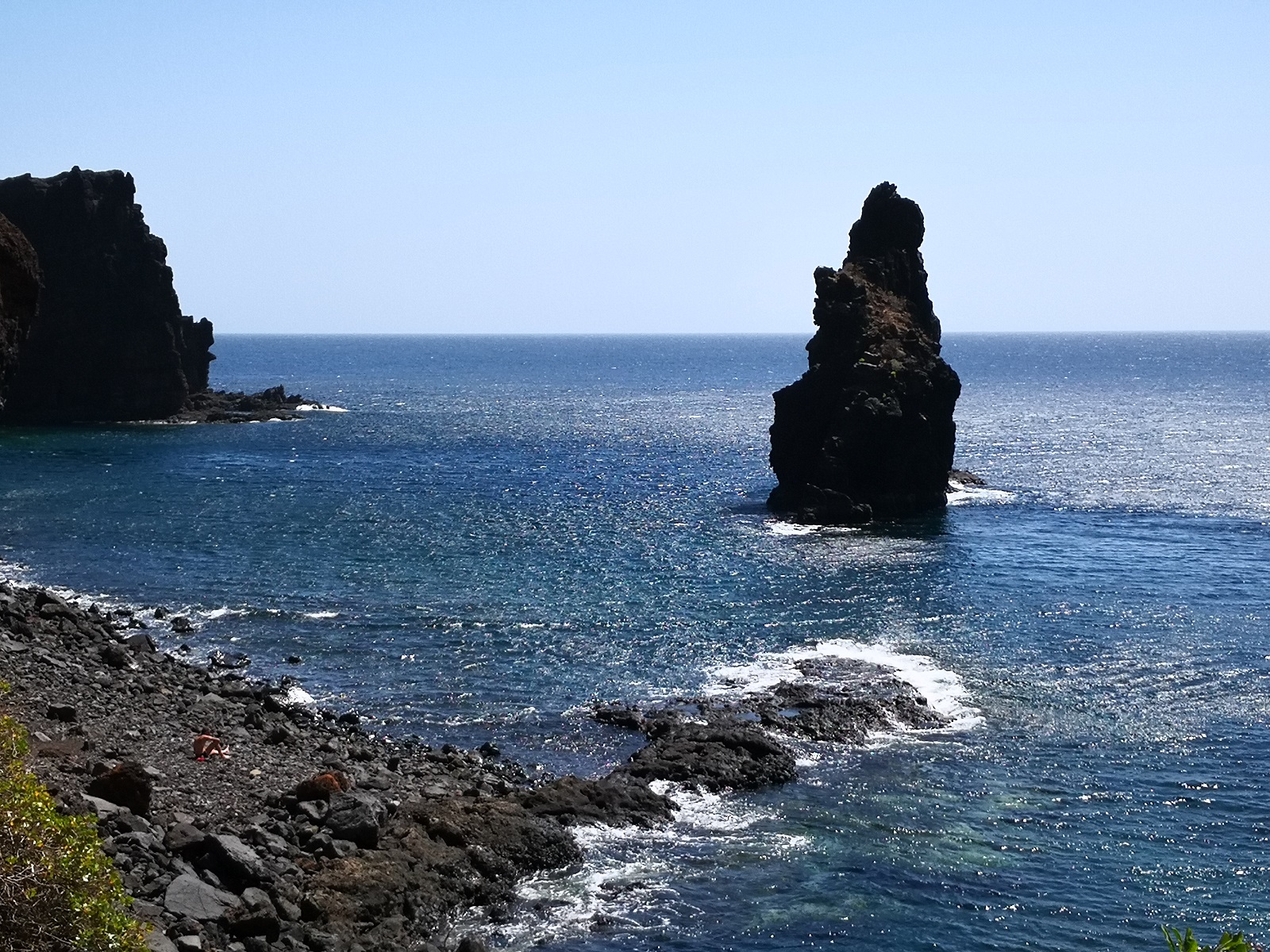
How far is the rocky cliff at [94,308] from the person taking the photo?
457ft

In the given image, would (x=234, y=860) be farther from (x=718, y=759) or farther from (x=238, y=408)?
(x=238, y=408)

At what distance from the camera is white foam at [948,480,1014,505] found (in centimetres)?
9706

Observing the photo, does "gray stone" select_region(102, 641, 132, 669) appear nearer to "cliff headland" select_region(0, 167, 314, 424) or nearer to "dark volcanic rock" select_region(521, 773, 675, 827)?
"dark volcanic rock" select_region(521, 773, 675, 827)

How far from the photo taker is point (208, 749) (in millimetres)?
38094

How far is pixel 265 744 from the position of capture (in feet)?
132

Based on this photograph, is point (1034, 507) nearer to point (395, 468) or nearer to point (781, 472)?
point (781, 472)

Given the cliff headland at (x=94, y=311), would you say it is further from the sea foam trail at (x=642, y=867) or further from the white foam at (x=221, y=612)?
the sea foam trail at (x=642, y=867)

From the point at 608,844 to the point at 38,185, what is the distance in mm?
134979

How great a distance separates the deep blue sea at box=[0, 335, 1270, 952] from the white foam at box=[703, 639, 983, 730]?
30cm

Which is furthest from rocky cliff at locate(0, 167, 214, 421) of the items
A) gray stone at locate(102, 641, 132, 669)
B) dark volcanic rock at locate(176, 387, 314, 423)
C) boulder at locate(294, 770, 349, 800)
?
boulder at locate(294, 770, 349, 800)

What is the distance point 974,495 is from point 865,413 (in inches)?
662

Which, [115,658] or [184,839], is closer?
[184,839]

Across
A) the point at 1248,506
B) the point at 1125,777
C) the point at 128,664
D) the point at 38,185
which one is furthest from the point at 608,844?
the point at 38,185

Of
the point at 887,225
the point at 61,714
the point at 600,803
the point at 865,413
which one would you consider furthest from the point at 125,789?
the point at 887,225
